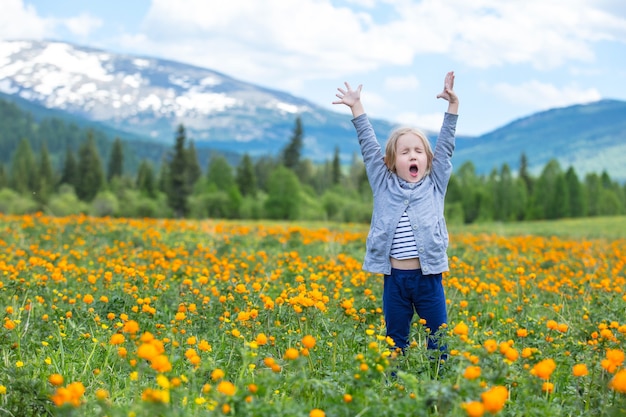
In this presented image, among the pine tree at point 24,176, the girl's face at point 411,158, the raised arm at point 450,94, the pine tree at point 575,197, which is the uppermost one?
the pine tree at point 575,197

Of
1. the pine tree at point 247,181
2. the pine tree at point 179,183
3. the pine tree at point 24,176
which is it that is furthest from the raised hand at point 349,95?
the pine tree at point 24,176

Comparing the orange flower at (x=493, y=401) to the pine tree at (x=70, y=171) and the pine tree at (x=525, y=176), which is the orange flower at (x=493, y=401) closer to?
the pine tree at (x=70, y=171)

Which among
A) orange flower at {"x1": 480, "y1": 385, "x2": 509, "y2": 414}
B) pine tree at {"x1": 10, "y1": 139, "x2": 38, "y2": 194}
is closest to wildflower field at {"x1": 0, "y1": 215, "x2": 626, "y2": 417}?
orange flower at {"x1": 480, "y1": 385, "x2": 509, "y2": 414}

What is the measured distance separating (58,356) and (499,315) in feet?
13.4

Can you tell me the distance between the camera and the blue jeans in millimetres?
4680

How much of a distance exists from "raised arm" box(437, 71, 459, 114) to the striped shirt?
940 millimetres

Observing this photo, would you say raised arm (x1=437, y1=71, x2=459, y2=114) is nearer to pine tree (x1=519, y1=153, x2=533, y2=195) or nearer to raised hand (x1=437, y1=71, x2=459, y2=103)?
raised hand (x1=437, y1=71, x2=459, y2=103)

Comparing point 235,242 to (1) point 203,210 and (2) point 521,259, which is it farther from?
(1) point 203,210

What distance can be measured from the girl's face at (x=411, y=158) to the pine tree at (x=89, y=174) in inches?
3258

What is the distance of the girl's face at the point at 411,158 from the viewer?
480 cm

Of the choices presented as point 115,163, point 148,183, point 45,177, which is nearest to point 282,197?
point 148,183

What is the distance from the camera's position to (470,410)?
7.64 ft

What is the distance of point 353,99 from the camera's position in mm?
5090

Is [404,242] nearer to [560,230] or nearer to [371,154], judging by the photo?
[371,154]
